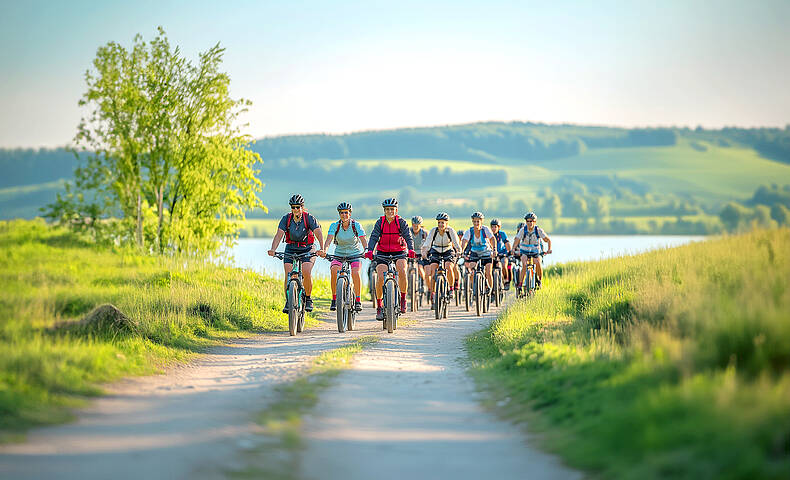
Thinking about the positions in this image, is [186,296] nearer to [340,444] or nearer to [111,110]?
[340,444]

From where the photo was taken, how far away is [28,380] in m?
7.94

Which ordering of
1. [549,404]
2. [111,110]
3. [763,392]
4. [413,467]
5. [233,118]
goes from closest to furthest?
[763,392], [413,467], [549,404], [111,110], [233,118]

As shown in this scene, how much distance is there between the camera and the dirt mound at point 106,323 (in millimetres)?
11386

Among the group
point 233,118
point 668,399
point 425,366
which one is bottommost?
point 425,366

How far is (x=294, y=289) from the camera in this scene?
48.2 ft

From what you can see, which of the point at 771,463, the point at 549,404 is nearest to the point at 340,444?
the point at 549,404

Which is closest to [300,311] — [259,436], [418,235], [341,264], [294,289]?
[294,289]

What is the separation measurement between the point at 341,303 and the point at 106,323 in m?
4.84

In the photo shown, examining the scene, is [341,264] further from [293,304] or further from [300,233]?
[293,304]

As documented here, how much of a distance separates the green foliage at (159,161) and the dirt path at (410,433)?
1826 centimetres

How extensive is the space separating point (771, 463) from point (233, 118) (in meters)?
25.7

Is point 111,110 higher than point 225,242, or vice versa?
point 111,110

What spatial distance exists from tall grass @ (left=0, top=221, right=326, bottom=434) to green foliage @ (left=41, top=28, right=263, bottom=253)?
3.18 metres

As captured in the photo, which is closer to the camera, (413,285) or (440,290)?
(440,290)
